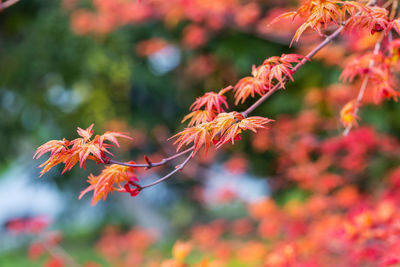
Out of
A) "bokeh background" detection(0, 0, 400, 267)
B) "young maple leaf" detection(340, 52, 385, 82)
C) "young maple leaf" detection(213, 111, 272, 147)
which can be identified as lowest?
"young maple leaf" detection(213, 111, 272, 147)

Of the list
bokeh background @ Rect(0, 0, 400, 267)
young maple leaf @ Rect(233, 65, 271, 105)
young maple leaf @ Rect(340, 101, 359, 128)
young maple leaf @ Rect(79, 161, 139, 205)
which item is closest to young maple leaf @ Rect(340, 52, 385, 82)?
young maple leaf @ Rect(340, 101, 359, 128)

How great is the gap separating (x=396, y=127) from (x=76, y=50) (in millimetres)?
4112

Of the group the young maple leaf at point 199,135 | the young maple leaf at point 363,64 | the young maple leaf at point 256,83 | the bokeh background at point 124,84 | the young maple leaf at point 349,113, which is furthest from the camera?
the bokeh background at point 124,84

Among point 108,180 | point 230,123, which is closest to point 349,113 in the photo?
point 230,123

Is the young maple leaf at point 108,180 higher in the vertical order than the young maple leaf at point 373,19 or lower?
lower

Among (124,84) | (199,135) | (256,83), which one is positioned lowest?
(199,135)

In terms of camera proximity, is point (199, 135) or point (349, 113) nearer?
point (199, 135)

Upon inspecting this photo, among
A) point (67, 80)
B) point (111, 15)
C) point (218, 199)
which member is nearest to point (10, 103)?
point (67, 80)

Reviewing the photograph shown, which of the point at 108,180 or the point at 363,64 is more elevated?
the point at 363,64

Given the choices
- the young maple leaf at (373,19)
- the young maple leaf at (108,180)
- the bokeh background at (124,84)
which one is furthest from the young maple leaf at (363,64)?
the bokeh background at (124,84)

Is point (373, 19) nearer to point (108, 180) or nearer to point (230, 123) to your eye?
point (230, 123)

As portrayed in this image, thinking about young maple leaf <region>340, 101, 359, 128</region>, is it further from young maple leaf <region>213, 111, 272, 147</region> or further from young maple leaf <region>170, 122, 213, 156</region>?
young maple leaf <region>170, 122, 213, 156</region>

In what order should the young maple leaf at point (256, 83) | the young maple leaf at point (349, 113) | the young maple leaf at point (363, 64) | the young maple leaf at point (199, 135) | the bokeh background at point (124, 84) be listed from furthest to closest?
the bokeh background at point (124, 84), the young maple leaf at point (349, 113), the young maple leaf at point (363, 64), the young maple leaf at point (256, 83), the young maple leaf at point (199, 135)

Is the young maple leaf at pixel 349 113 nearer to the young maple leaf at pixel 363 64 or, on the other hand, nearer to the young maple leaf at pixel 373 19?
the young maple leaf at pixel 363 64
